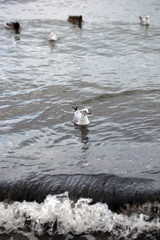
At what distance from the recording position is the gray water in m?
7.59

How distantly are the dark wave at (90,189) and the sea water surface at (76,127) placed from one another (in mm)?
26

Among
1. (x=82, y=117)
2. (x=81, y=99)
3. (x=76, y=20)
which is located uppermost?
(x=76, y=20)

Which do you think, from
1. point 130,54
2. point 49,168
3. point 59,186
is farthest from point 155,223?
point 130,54

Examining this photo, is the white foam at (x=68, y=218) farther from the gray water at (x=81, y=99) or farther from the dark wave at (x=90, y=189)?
the gray water at (x=81, y=99)

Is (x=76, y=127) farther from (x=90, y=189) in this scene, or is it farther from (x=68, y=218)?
(x=68, y=218)

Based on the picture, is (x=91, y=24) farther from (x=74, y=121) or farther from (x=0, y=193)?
(x=0, y=193)

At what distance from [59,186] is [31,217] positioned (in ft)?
2.16

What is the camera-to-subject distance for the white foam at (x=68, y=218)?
605 cm

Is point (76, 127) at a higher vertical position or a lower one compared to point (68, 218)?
higher

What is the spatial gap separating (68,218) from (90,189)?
22.7 inches

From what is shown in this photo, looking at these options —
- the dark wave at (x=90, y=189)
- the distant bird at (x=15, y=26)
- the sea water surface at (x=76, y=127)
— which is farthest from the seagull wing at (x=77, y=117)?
the distant bird at (x=15, y=26)

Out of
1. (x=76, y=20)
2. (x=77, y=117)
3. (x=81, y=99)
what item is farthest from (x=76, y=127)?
(x=76, y=20)

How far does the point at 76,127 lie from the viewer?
9.34 meters

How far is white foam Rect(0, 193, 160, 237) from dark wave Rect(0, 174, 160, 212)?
Answer: 0.10 meters
